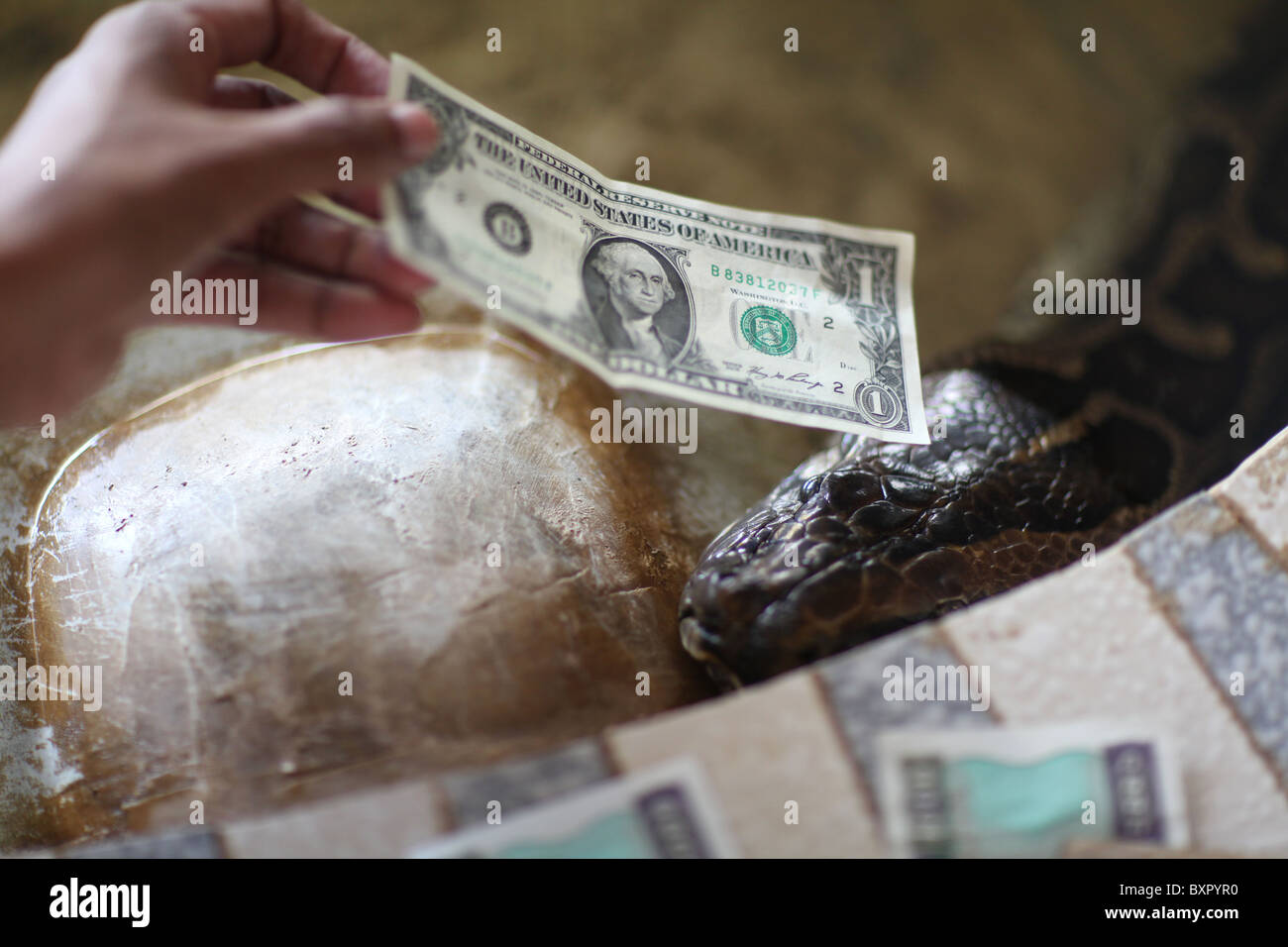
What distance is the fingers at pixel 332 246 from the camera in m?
1.56

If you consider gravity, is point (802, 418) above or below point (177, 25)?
below

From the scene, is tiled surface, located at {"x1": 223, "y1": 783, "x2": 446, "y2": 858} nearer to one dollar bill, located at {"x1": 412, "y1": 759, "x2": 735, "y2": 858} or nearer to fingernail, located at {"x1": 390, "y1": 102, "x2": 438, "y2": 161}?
one dollar bill, located at {"x1": 412, "y1": 759, "x2": 735, "y2": 858}

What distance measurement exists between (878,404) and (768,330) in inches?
10.3

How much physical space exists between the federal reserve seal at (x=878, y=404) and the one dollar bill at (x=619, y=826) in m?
0.86

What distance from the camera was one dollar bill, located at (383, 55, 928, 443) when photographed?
1438mm

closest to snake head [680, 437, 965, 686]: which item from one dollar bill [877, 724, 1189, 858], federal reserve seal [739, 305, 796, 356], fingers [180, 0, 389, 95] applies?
federal reserve seal [739, 305, 796, 356]

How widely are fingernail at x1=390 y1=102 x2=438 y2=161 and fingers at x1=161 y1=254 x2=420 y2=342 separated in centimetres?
34

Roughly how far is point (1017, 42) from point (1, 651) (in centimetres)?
368

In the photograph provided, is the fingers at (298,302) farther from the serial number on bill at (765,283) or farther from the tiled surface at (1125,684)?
the tiled surface at (1125,684)

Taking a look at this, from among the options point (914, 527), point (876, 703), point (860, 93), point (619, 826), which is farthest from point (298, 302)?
point (860, 93)

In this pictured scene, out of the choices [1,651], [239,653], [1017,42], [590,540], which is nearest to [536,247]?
[590,540]

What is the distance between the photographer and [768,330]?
1813 millimetres
